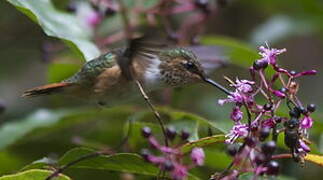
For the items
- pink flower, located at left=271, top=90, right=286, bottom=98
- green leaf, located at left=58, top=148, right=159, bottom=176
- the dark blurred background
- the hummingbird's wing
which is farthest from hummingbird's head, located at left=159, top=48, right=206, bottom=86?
the dark blurred background

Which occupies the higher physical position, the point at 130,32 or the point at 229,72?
the point at 130,32

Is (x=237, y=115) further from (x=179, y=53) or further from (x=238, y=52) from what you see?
(x=238, y=52)

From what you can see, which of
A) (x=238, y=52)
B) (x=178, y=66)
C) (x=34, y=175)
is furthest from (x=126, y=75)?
(x=238, y=52)

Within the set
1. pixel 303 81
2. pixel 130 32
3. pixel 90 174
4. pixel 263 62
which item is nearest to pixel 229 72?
pixel 303 81

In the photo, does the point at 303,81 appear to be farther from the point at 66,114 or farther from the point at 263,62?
the point at 263,62


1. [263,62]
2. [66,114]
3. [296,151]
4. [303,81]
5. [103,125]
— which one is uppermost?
[263,62]

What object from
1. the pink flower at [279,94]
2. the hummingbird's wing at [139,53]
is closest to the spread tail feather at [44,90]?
the hummingbird's wing at [139,53]

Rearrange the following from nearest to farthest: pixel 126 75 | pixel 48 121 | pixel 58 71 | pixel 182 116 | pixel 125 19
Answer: pixel 126 75
pixel 182 116
pixel 125 19
pixel 48 121
pixel 58 71
